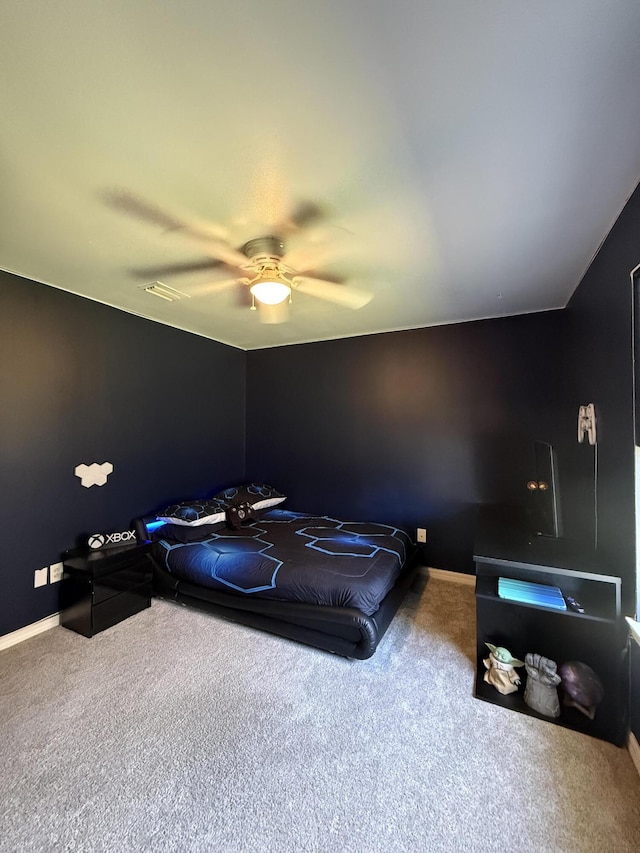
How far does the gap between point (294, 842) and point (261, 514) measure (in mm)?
2699

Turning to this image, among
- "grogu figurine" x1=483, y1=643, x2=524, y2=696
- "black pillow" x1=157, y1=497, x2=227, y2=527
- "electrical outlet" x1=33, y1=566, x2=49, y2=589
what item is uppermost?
"black pillow" x1=157, y1=497, x2=227, y2=527

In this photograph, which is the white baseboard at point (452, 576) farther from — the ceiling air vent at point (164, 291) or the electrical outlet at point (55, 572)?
the ceiling air vent at point (164, 291)

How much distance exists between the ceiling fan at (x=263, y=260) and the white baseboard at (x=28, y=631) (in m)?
2.52

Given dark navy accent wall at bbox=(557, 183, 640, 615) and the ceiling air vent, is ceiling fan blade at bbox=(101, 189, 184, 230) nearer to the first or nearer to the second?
the ceiling air vent

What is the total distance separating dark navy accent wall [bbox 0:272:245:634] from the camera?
2389 millimetres

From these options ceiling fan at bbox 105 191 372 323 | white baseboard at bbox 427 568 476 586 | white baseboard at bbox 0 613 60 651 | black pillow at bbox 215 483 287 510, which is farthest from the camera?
black pillow at bbox 215 483 287 510

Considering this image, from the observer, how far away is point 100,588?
2.45m

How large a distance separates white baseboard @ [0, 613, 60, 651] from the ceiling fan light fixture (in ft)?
8.87

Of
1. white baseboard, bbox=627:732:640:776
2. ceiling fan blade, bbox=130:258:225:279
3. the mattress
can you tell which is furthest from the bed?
ceiling fan blade, bbox=130:258:225:279

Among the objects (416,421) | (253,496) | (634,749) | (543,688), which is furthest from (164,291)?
(634,749)

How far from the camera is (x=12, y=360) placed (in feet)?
7.85

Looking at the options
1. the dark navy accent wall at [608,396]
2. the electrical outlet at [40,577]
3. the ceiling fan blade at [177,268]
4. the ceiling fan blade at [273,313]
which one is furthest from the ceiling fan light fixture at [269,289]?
the electrical outlet at [40,577]

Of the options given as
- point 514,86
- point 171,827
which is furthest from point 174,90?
point 171,827

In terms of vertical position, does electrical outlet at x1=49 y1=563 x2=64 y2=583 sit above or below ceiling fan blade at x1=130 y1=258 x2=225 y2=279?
below
